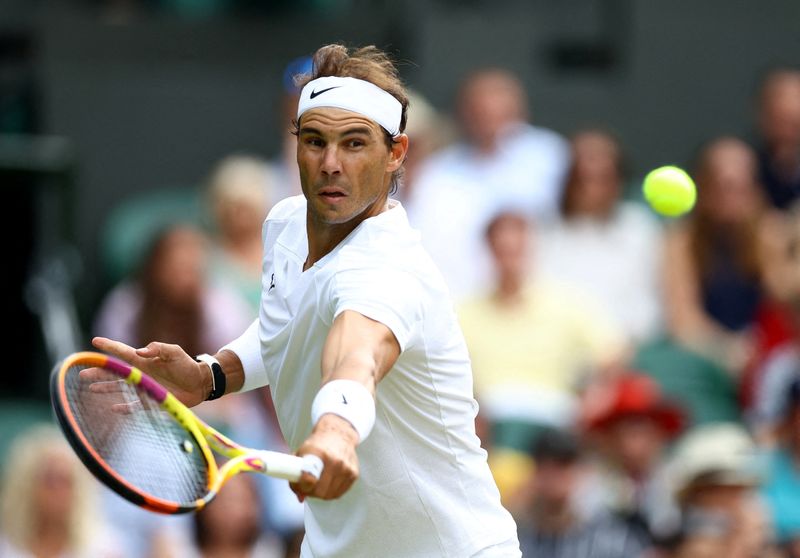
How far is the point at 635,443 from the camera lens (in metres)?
7.71

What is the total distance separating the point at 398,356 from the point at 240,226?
15.9 feet

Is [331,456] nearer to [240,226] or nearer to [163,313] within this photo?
[163,313]

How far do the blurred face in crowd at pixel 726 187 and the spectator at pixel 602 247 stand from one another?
358mm

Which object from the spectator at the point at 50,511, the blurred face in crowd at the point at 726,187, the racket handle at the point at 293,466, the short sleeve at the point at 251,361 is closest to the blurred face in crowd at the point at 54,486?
the spectator at the point at 50,511

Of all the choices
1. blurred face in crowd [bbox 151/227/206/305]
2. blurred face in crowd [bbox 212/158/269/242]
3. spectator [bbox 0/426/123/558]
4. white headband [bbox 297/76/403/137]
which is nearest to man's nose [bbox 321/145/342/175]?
white headband [bbox 297/76/403/137]

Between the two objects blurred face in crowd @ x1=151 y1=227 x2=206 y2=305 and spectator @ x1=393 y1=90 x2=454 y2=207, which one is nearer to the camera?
blurred face in crowd @ x1=151 y1=227 x2=206 y2=305

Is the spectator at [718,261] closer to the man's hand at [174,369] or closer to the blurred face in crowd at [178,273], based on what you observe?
the blurred face in crowd at [178,273]

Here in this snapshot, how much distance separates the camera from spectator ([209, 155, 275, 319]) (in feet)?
28.0

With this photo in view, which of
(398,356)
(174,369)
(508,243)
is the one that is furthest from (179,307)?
(398,356)

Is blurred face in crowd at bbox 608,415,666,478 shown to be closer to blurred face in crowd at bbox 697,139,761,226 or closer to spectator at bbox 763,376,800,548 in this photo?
spectator at bbox 763,376,800,548

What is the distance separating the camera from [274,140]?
9.75 metres

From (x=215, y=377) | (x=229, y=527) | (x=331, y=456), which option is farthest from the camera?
(x=229, y=527)

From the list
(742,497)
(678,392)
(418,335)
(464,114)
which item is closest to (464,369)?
(418,335)

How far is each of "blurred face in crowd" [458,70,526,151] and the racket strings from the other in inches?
202
